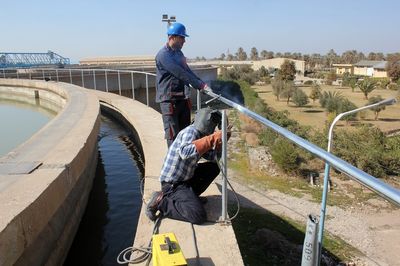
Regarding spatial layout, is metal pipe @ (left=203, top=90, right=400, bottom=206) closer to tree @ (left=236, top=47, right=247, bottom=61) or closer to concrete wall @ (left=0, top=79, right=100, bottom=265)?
concrete wall @ (left=0, top=79, right=100, bottom=265)

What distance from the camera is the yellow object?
2.60 metres

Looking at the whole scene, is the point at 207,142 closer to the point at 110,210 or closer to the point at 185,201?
the point at 185,201

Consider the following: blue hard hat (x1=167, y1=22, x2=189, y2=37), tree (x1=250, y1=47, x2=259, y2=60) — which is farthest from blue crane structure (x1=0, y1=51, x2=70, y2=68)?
tree (x1=250, y1=47, x2=259, y2=60)

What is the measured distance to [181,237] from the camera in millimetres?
3381

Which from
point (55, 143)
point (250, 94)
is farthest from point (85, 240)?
point (250, 94)

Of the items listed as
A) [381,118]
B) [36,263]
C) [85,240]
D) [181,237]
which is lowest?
[381,118]

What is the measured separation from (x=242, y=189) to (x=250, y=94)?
27.0 meters

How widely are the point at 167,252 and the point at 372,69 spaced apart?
8636 cm

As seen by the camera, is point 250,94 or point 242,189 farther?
point 250,94

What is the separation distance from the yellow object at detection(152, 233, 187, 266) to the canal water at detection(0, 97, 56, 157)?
501 cm

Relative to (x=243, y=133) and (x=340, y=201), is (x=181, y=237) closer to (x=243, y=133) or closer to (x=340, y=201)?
(x=340, y=201)

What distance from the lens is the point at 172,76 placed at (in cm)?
463

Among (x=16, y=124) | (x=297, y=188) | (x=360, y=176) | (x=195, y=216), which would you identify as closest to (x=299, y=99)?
(x=297, y=188)

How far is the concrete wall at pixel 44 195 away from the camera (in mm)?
3199
